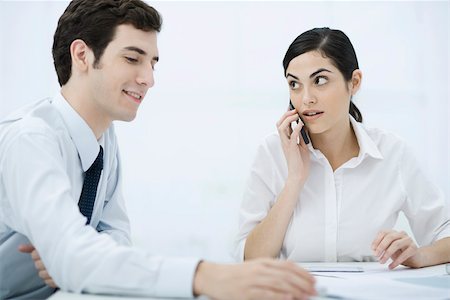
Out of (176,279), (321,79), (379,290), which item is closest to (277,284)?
(176,279)

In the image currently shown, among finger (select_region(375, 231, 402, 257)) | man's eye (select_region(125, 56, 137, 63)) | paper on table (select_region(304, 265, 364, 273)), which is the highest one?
man's eye (select_region(125, 56, 137, 63))

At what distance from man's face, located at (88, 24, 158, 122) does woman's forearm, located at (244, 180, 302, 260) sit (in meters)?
0.59

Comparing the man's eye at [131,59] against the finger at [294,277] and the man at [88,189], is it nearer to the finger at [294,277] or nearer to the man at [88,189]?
the man at [88,189]

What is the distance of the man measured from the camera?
3.29 feet

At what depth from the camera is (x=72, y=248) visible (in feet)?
3.38

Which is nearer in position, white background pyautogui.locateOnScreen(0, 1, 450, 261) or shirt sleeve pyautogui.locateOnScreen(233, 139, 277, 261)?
shirt sleeve pyautogui.locateOnScreen(233, 139, 277, 261)

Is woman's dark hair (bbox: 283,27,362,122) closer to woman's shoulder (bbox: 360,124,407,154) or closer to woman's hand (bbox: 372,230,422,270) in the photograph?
woman's shoulder (bbox: 360,124,407,154)

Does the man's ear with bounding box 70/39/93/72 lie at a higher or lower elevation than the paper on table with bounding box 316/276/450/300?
higher

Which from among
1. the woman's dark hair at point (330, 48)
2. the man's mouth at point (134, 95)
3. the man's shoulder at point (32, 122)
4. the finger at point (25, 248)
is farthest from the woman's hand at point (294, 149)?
the finger at point (25, 248)

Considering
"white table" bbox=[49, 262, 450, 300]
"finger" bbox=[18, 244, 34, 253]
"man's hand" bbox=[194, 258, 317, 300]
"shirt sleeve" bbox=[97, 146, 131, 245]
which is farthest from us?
"shirt sleeve" bbox=[97, 146, 131, 245]

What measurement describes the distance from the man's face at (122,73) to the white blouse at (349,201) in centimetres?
58

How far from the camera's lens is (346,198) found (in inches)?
75.4

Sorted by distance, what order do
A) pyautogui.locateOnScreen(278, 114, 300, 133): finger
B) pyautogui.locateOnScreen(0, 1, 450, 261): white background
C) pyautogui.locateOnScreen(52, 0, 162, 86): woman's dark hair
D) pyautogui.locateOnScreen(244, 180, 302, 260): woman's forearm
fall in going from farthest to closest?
pyautogui.locateOnScreen(0, 1, 450, 261): white background < pyautogui.locateOnScreen(278, 114, 300, 133): finger < pyautogui.locateOnScreen(244, 180, 302, 260): woman's forearm < pyautogui.locateOnScreen(52, 0, 162, 86): woman's dark hair

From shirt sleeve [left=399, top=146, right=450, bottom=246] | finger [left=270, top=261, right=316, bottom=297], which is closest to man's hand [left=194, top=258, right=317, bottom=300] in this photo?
finger [left=270, top=261, right=316, bottom=297]
